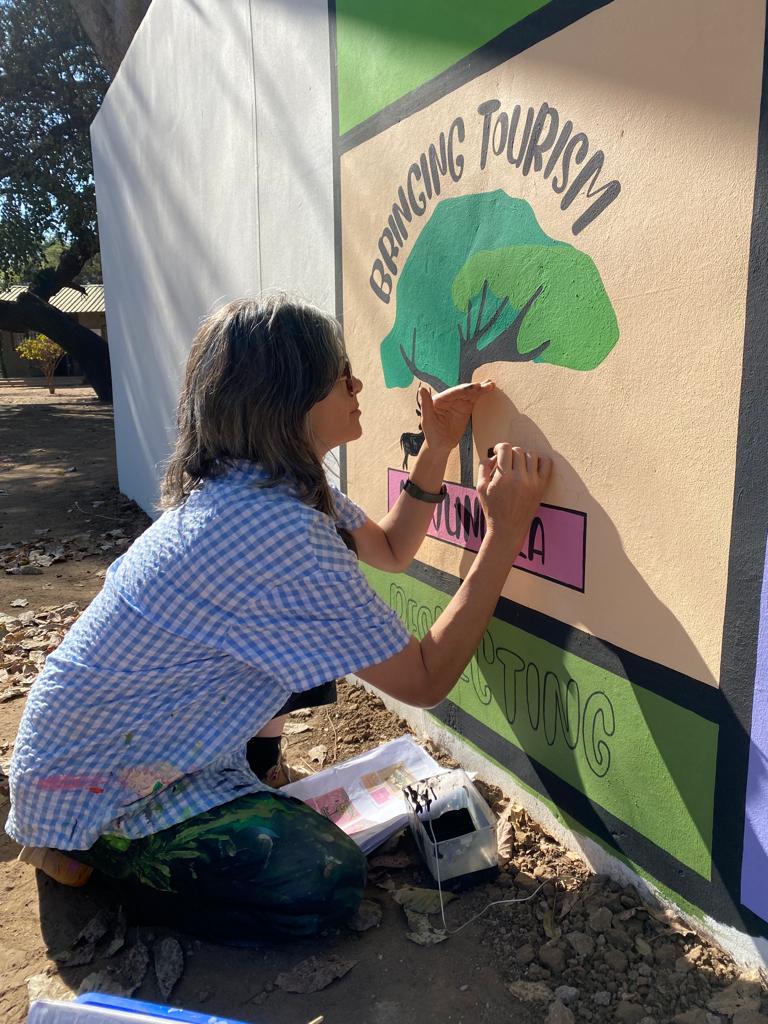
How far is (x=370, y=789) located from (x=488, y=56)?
6.98 ft

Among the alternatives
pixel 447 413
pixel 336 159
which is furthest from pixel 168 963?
pixel 336 159

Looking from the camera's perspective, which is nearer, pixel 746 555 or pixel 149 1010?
pixel 149 1010

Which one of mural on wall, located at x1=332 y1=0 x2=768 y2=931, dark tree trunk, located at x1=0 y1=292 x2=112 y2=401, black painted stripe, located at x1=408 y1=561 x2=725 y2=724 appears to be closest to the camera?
mural on wall, located at x1=332 y1=0 x2=768 y2=931

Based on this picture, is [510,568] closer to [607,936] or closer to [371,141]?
[607,936]

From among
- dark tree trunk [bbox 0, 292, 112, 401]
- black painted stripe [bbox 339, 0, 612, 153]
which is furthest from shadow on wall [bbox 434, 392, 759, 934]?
dark tree trunk [bbox 0, 292, 112, 401]

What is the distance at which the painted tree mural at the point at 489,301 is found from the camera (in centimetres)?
194

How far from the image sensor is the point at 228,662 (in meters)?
1.95

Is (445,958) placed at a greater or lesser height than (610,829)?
lesser

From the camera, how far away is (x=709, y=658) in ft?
5.48

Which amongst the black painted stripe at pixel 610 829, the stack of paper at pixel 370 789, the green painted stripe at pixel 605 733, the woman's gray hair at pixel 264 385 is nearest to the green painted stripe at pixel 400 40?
the woman's gray hair at pixel 264 385

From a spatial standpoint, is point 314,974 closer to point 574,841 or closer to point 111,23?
point 574,841

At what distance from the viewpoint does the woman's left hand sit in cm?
235

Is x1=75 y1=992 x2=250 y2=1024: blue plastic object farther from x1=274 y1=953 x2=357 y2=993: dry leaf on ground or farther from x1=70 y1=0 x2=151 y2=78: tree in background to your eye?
x1=70 y1=0 x2=151 y2=78: tree in background

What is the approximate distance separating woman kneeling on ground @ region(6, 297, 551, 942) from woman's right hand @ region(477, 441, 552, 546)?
133mm
